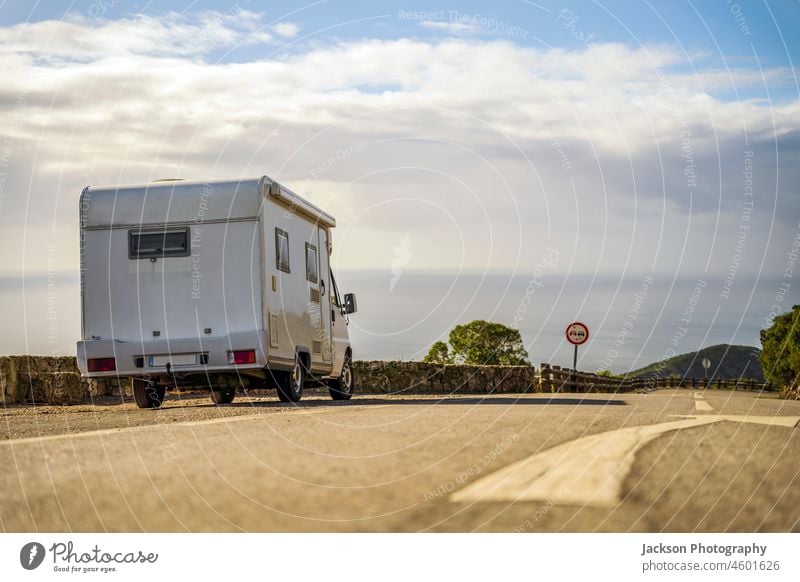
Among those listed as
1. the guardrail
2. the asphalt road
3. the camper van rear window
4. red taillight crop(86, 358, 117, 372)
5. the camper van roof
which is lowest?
the guardrail

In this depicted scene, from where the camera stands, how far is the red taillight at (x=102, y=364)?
14711mm

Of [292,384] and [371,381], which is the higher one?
[292,384]

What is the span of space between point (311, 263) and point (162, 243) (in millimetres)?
3122

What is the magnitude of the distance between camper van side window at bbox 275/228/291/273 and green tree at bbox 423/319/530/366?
51.9m

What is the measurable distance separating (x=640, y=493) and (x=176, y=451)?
7.63 feet

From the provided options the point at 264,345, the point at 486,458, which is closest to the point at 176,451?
the point at 486,458

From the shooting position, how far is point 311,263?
17125 mm

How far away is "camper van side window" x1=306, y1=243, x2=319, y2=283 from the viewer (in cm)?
1689

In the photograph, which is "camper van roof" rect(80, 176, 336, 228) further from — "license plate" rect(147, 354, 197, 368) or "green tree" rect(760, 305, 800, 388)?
"green tree" rect(760, 305, 800, 388)

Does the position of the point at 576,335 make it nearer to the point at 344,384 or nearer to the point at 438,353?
the point at 344,384

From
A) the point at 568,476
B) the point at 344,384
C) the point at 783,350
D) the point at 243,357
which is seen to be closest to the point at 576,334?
the point at 344,384

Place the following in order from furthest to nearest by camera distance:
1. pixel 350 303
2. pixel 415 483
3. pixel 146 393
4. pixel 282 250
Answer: pixel 350 303, pixel 146 393, pixel 282 250, pixel 415 483

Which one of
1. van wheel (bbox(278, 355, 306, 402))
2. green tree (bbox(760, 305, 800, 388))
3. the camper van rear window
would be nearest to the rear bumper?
the camper van rear window

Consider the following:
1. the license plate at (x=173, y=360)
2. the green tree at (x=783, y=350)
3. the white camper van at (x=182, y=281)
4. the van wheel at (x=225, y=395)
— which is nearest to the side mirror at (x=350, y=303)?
the van wheel at (x=225, y=395)
